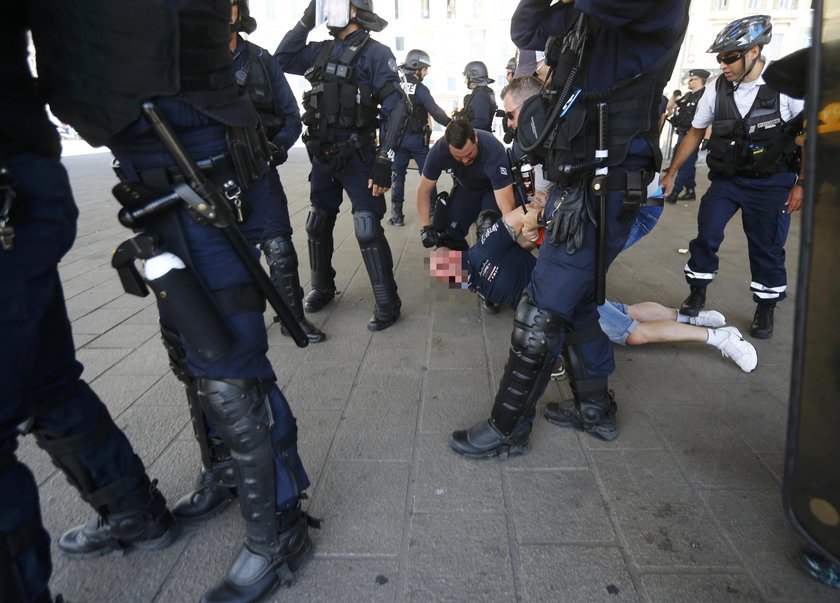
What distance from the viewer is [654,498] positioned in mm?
1872

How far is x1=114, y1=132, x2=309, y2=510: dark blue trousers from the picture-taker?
1.32m

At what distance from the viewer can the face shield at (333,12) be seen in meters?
3.14

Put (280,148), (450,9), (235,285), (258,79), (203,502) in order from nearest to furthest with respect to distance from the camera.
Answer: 1. (235,285)
2. (203,502)
3. (258,79)
4. (280,148)
5. (450,9)

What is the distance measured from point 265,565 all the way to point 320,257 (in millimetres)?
2475

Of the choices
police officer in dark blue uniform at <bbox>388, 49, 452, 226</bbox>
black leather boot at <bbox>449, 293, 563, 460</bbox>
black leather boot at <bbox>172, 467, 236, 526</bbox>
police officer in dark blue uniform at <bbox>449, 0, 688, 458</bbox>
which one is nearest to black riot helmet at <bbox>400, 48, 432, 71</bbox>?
police officer in dark blue uniform at <bbox>388, 49, 452, 226</bbox>

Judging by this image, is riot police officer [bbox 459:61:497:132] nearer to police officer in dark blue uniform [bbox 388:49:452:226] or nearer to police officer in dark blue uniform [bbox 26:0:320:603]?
police officer in dark blue uniform [bbox 388:49:452:226]

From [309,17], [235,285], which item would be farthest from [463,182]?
[235,285]

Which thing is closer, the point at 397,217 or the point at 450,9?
the point at 397,217

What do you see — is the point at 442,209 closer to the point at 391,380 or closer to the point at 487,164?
the point at 487,164

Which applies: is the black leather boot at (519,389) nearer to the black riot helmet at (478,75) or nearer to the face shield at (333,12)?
the face shield at (333,12)

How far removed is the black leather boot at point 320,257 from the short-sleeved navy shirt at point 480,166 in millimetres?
829

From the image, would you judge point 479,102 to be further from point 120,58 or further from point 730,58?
point 120,58

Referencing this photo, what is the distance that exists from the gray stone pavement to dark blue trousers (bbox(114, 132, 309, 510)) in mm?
378

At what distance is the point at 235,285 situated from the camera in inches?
55.2
